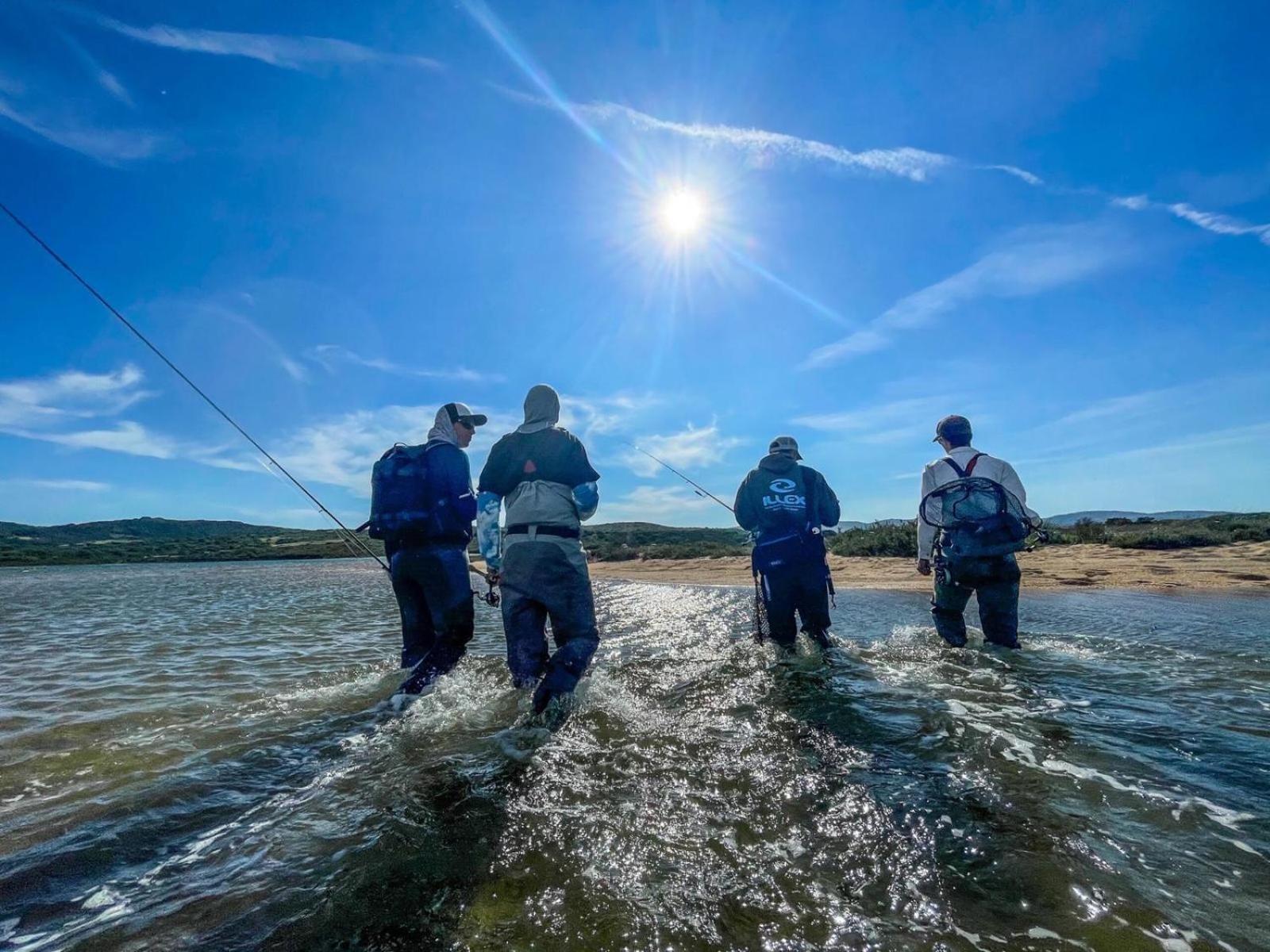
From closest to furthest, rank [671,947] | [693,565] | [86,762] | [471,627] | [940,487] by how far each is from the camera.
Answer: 1. [671,947]
2. [86,762]
3. [471,627]
4. [940,487]
5. [693,565]

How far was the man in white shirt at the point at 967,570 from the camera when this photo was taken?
6.54 m

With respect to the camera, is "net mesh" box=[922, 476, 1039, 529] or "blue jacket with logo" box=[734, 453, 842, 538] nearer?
"net mesh" box=[922, 476, 1039, 529]

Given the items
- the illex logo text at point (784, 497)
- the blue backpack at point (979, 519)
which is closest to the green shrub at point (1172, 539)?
the blue backpack at point (979, 519)

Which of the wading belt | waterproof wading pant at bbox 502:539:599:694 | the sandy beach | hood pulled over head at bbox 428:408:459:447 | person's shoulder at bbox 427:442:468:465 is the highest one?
hood pulled over head at bbox 428:408:459:447

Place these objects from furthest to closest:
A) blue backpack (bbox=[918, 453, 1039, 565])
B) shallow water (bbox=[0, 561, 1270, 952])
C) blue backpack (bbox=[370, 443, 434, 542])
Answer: blue backpack (bbox=[918, 453, 1039, 565]) < blue backpack (bbox=[370, 443, 434, 542]) < shallow water (bbox=[0, 561, 1270, 952])

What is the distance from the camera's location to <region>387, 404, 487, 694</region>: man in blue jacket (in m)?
5.68

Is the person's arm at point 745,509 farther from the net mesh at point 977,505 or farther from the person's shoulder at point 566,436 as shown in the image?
the person's shoulder at point 566,436

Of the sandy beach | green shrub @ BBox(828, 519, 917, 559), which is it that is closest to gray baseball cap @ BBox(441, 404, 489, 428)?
the sandy beach

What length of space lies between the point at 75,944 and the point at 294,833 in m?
0.90

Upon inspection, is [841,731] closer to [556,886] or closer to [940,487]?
[556,886]

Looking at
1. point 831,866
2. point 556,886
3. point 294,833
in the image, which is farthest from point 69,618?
point 831,866

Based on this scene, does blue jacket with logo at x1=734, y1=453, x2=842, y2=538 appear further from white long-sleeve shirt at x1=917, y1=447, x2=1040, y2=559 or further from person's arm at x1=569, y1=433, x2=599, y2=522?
person's arm at x1=569, y1=433, x2=599, y2=522

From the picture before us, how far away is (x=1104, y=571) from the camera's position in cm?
1570

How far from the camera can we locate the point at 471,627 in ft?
19.2
